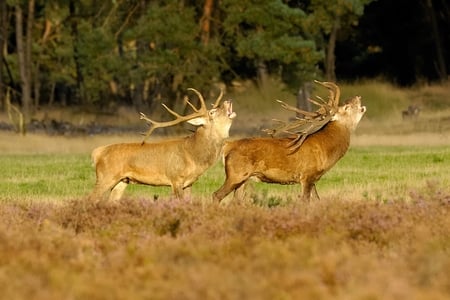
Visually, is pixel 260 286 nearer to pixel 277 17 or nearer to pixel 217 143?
pixel 217 143

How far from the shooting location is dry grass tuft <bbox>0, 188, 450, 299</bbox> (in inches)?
363

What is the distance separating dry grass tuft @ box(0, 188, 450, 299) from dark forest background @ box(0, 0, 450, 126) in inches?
1028

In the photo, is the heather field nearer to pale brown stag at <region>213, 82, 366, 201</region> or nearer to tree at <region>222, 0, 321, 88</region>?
pale brown stag at <region>213, 82, 366, 201</region>

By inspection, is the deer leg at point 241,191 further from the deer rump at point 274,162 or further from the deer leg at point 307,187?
the deer leg at point 307,187

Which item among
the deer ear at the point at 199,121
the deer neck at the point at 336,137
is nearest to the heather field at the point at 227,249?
the deer ear at the point at 199,121

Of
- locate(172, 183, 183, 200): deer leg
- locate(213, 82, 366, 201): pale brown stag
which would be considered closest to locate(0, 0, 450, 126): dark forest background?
locate(213, 82, 366, 201): pale brown stag

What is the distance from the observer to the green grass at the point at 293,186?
19672 millimetres

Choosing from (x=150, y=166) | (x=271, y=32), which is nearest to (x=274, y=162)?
(x=150, y=166)

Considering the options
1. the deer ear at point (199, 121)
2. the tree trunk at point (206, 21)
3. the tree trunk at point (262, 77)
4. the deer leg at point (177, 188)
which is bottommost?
the tree trunk at point (262, 77)

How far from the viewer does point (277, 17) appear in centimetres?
4144

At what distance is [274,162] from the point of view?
1698 centimetres

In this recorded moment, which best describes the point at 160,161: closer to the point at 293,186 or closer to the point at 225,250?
the point at 293,186

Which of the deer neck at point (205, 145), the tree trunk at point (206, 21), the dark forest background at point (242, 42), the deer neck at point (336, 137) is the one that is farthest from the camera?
the tree trunk at point (206, 21)

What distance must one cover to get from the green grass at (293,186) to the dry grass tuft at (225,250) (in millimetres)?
2581
